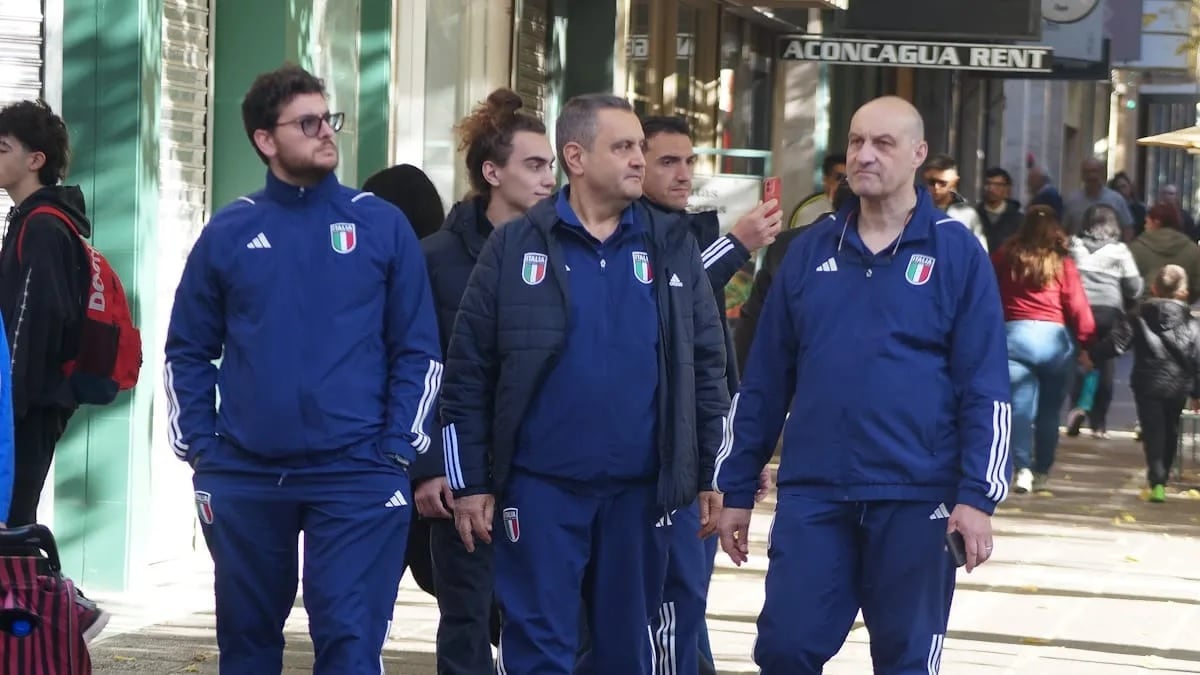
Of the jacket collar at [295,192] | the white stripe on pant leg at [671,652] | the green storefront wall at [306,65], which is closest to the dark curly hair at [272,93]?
the jacket collar at [295,192]

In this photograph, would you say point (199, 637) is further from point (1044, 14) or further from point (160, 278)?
point (1044, 14)

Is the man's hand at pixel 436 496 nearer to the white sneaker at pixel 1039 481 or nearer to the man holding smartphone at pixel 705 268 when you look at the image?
the man holding smartphone at pixel 705 268

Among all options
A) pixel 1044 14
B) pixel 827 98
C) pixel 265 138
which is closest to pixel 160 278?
pixel 265 138

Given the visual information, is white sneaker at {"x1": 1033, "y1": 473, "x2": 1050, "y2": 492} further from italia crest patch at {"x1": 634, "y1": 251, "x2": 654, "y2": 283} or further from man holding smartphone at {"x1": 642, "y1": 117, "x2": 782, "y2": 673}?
italia crest patch at {"x1": 634, "y1": 251, "x2": 654, "y2": 283}

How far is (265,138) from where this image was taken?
623 centimetres

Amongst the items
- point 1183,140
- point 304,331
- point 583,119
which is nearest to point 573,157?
point 583,119

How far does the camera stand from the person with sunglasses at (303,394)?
19.6ft

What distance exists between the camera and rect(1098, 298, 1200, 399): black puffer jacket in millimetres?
15828

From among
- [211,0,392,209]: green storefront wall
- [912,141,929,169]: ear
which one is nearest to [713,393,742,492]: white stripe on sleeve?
[912,141,929,169]: ear

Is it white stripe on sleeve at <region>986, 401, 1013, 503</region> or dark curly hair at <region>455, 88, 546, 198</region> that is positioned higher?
dark curly hair at <region>455, 88, 546, 198</region>

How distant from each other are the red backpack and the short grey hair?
238cm

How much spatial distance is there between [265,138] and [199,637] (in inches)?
135

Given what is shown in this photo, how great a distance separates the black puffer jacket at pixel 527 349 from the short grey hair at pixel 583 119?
17 cm

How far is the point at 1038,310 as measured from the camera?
50.5 feet
